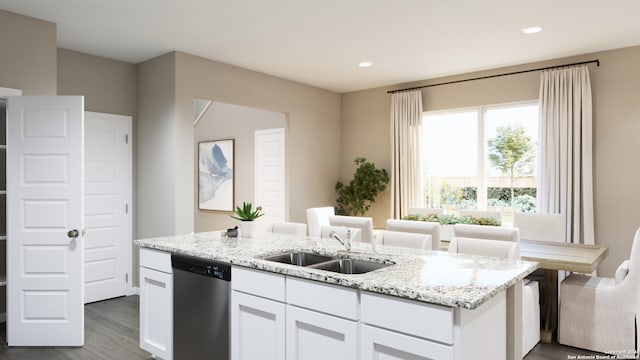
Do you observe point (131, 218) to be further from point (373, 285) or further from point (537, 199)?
point (537, 199)

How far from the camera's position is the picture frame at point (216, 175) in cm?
707

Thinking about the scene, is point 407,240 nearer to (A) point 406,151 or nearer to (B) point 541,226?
(B) point 541,226

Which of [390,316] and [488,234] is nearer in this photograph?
[390,316]

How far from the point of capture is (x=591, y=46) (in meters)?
4.54

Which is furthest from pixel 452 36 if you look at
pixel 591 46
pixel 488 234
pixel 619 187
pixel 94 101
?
pixel 94 101

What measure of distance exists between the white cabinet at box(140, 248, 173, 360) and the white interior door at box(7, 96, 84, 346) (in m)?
0.80

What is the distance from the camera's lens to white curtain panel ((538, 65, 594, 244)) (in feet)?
15.6

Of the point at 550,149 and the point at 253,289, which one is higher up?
the point at 550,149

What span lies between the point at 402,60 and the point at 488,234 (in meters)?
2.58

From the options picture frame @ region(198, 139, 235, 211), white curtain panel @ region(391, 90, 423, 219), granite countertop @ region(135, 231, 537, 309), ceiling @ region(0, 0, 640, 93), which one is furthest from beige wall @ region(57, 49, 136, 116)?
white curtain panel @ region(391, 90, 423, 219)

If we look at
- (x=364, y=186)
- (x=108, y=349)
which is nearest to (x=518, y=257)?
(x=108, y=349)

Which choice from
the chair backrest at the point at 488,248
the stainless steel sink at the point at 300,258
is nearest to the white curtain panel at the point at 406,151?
the chair backrest at the point at 488,248

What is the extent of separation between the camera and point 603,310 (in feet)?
10.7

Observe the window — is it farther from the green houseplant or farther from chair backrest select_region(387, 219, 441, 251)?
chair backrest select_region(387, 219, 441, 251)
